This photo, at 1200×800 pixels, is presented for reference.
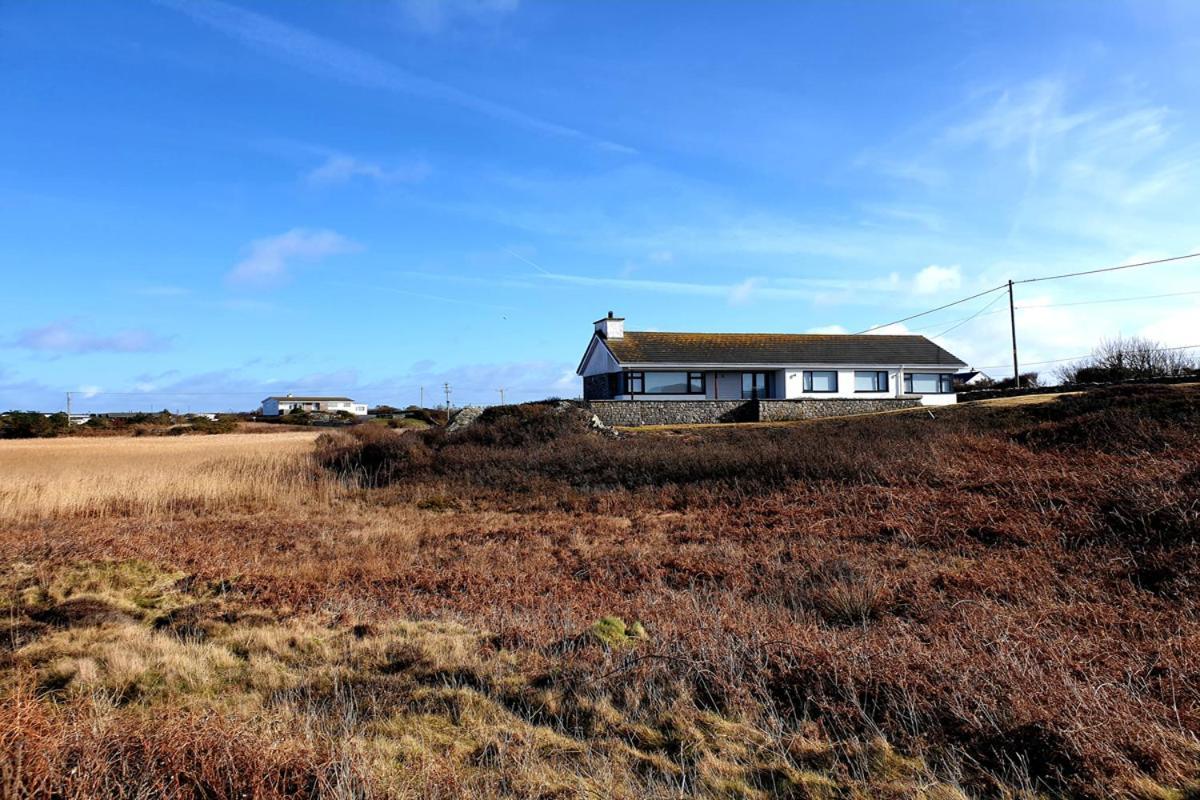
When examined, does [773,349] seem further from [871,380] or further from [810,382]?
[871,380]

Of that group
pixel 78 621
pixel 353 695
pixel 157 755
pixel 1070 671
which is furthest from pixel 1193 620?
pixel 78 621

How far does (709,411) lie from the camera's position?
1518 inches

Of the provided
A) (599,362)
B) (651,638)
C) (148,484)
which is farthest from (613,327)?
(651,638)

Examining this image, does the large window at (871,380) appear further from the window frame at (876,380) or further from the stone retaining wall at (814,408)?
the stone retaining wall at (814,408)

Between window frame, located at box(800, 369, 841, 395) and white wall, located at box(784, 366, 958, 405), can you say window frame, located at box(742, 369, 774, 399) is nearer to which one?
white wall, located at box(784, 366, 958, 405)

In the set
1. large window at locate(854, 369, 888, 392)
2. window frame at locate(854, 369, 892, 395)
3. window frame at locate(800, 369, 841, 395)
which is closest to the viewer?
window frame at locate(800, 369, 841, 395)

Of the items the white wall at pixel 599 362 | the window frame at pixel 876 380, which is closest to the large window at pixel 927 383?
the window frame at pixel 876 380

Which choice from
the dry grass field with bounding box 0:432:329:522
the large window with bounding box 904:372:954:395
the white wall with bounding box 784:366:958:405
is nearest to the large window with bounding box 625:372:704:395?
the white wall with bounding box 784:366:958:405

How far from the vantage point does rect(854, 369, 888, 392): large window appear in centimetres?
4425

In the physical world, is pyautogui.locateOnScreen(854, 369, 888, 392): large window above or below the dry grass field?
above

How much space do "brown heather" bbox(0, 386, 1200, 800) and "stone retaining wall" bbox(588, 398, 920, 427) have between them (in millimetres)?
18996

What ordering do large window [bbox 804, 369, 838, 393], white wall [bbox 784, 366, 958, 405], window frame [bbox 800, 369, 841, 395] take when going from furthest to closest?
large window [bbox 804, 369, 838, 393] < window frame [bbox 800, 369, 841, 395] < white wall [bbox 784, 366, 958, 405]

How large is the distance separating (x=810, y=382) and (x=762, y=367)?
3.25m

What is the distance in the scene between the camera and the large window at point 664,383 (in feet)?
138
